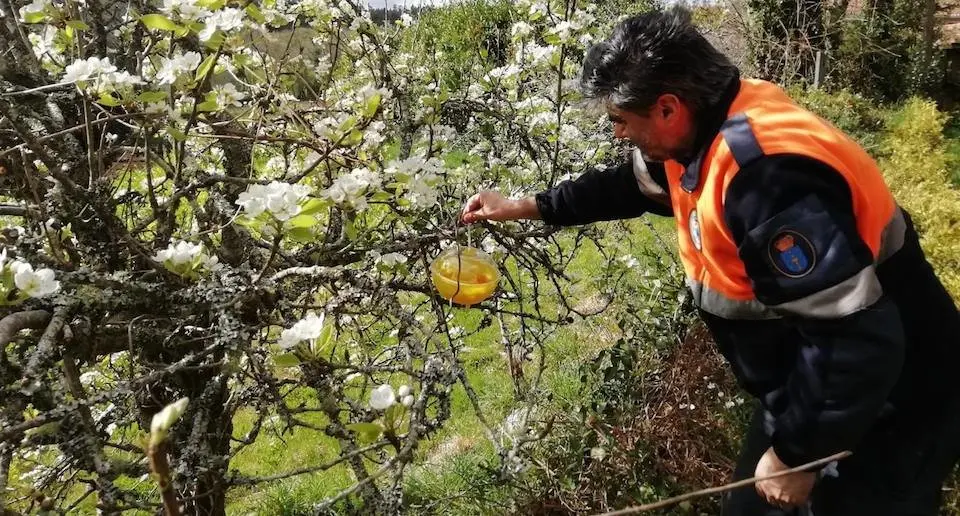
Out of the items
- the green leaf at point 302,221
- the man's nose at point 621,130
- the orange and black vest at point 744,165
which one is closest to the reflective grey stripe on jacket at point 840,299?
the orange and black vest at point 744,165

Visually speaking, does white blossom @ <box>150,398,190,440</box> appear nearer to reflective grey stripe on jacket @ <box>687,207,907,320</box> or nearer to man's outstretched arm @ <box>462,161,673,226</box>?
reflective grey stripe on jacket @ <box>687,207,907,320</box>

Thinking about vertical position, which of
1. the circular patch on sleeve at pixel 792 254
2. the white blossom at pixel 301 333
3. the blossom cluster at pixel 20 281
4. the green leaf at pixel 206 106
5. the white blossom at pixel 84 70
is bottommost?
the circular patch on sleeve at pixel 792 254

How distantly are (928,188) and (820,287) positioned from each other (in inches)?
175

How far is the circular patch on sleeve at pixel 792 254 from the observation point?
1.36 meters

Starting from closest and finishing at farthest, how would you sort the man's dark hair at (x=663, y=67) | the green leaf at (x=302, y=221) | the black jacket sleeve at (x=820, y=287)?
the green leaf at (x=302, y=221)
the black jacket sleeve at (x=820, y=287)
the man's dark hair at (x=663, y=67)

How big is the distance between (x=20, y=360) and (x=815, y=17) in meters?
11.3

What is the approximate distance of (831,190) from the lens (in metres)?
1.39

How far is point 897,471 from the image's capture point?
5.82 ft

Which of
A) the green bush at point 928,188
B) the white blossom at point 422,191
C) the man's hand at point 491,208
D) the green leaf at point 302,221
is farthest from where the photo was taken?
the green bush at point 928,188

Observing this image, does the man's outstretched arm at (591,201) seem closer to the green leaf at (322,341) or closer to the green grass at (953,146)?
the green leaf at (322,341)

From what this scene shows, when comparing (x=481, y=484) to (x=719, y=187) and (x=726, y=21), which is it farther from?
(x=726, y=21)

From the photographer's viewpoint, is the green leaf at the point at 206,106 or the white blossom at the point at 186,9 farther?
the green leaf at the point at 206,106

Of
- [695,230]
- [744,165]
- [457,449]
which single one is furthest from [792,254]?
[457,449]

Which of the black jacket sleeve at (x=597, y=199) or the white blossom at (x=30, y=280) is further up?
the white blossom at (x=30, y=280)
